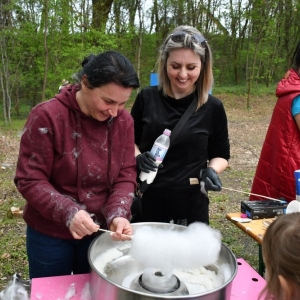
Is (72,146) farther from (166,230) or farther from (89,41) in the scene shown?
(89,41)

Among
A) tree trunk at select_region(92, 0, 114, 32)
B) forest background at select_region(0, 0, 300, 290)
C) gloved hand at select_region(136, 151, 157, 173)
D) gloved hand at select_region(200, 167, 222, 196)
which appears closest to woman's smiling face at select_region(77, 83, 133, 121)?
gloved hand at select_region(136, 151, 157, 173)

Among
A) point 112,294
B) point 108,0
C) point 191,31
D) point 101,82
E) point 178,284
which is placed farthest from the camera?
point 108,0

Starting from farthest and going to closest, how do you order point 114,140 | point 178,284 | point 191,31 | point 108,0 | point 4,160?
point 108,0 → point 4,160 → point 191,31 → point 114,140 → point 178,284

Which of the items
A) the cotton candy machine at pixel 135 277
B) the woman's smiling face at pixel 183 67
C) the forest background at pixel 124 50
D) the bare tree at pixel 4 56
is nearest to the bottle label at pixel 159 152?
the woman's smiling face at pixel 183 67

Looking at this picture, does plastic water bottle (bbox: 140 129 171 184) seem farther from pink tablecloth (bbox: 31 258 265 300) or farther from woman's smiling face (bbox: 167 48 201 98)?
pink tablecloth (bbox: 31 258 265 300)

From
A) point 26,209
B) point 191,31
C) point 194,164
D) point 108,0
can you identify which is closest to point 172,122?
point 194,164

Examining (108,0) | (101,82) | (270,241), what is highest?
(108,0)

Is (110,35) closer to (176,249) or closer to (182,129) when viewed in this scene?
(182,129)

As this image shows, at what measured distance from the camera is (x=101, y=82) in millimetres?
1370

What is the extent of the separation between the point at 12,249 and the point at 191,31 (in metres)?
2.57

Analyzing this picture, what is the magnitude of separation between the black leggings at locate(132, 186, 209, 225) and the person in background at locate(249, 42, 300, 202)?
57 centimetres

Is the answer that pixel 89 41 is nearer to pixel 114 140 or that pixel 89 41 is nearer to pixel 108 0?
pixel 108 0

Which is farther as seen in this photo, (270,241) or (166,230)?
(166,230)

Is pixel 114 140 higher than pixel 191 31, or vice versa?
pixel 191 31
